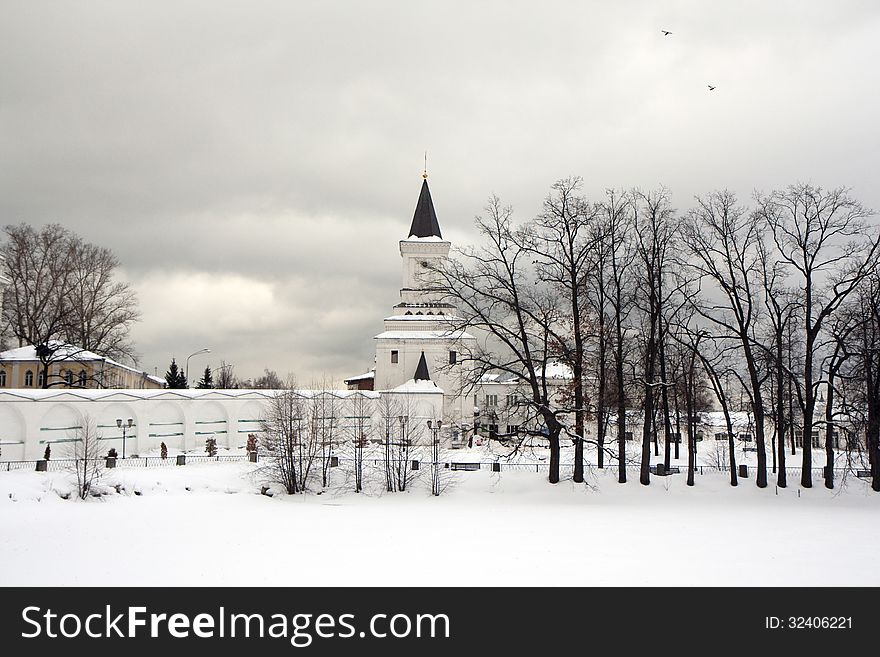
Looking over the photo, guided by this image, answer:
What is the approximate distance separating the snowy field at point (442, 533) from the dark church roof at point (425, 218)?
135 feet

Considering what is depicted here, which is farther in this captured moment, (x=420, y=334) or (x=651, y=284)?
(x=420, y=334)

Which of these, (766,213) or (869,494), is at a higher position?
(766,213)

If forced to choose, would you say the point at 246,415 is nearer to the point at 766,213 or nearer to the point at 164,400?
the point at 164,400

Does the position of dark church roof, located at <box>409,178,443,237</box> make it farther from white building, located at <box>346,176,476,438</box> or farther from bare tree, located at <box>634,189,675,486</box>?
bare tree, located at <box>634,189,675,486</box>

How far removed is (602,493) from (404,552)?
501 inches

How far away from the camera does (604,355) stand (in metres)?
28.4

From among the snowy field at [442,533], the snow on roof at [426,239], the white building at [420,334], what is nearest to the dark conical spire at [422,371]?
the white building at [420,334]

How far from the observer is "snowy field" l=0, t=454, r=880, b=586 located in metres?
14.6

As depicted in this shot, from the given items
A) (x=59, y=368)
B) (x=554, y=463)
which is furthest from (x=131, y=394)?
(x=554, y=463)

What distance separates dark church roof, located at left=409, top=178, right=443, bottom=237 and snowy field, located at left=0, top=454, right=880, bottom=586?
135 feet

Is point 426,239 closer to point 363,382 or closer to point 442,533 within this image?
point 363,382

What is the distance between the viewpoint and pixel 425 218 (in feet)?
228

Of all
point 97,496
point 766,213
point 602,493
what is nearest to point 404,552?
point 602,493

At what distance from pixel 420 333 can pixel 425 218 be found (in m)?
13.1
